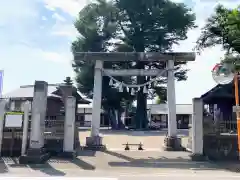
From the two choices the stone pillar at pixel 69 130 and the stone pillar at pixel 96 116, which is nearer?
the stone pillar at pixel 69 130

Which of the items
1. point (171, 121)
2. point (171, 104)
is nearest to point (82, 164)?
point (171, 121)

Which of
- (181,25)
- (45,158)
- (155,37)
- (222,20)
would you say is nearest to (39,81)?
(45,158)

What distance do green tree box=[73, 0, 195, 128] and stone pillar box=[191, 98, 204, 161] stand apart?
24.6 meters

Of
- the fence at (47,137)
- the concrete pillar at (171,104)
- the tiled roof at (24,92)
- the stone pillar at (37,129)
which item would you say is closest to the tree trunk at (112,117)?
the tiled roof at (24,92)

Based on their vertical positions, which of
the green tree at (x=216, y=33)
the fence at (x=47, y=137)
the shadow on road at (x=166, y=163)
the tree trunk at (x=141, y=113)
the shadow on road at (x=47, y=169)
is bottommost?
the shadow on road at (x=47, y=169)

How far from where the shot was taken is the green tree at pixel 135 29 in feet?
129

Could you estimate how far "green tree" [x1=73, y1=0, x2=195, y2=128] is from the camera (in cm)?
3941

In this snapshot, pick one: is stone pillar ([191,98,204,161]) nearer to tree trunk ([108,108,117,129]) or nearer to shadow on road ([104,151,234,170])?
shadow on road ([104,151,234,170])

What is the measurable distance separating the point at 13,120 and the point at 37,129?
157cm

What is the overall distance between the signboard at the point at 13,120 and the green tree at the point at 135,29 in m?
25.7

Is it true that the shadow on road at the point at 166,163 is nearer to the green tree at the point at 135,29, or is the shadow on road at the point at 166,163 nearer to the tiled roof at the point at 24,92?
the tiled roof at the point at 24,92

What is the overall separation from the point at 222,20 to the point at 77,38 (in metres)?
29.6

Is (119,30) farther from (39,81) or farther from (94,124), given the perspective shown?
(39,81)

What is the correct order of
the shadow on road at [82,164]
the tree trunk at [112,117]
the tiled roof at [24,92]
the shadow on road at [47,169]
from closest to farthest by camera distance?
1. the shadow on road at [47,169]
2. the shadow on road at [82,164]
3. the tiled roof at [24,92]
4. the tree trunk at [112,117]
